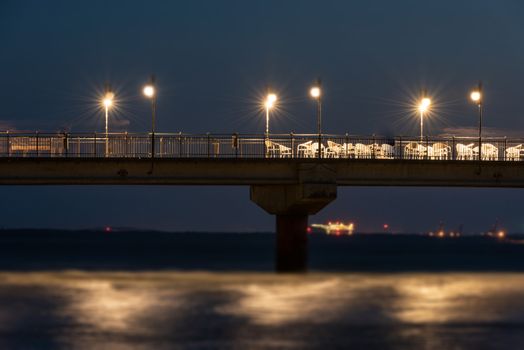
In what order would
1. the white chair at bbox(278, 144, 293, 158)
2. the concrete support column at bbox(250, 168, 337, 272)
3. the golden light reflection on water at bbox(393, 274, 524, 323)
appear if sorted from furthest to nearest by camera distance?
1. the white chair at bbox(278, 144, 293, 158)
2. the concrete support column at bbox(250, 168, 337, 272)
3. the golden light reflection on water at bbox(393, 274, 524, 323)

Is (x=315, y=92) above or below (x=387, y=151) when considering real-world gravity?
above

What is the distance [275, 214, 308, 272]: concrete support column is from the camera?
7025 centimetres

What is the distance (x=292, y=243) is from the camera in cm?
7069

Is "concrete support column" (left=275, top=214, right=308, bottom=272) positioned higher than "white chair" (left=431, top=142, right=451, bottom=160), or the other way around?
"white chair" (left=431, top=142, right=451, bottom=160)

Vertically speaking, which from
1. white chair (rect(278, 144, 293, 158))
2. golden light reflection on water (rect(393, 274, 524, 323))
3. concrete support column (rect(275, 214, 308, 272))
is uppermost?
white chair (rect(278, 144, 293, 158))

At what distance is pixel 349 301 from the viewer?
54719 millimetres

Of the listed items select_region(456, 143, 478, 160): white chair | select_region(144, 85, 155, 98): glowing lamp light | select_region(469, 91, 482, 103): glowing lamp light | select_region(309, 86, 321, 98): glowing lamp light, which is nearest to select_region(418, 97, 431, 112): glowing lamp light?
select_region(469, 91, 482, 103): glowing lamp light

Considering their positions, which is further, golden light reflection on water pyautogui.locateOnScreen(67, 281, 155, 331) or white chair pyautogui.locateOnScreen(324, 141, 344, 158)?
white chair pyautogui.locateOnScreen(324, 141, 344, 158)

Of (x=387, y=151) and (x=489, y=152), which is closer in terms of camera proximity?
(x=387, y=151)

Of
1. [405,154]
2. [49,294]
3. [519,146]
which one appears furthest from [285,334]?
[519,146]

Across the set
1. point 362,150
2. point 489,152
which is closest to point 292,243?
point 362,150

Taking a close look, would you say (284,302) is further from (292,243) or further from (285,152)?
(292,243)

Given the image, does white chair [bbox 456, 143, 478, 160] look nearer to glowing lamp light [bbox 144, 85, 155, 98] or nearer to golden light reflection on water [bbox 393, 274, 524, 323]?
golden light reflection on water [bbox 393, 274, 524, 323]

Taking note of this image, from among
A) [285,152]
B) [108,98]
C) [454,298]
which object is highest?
[108,98]
